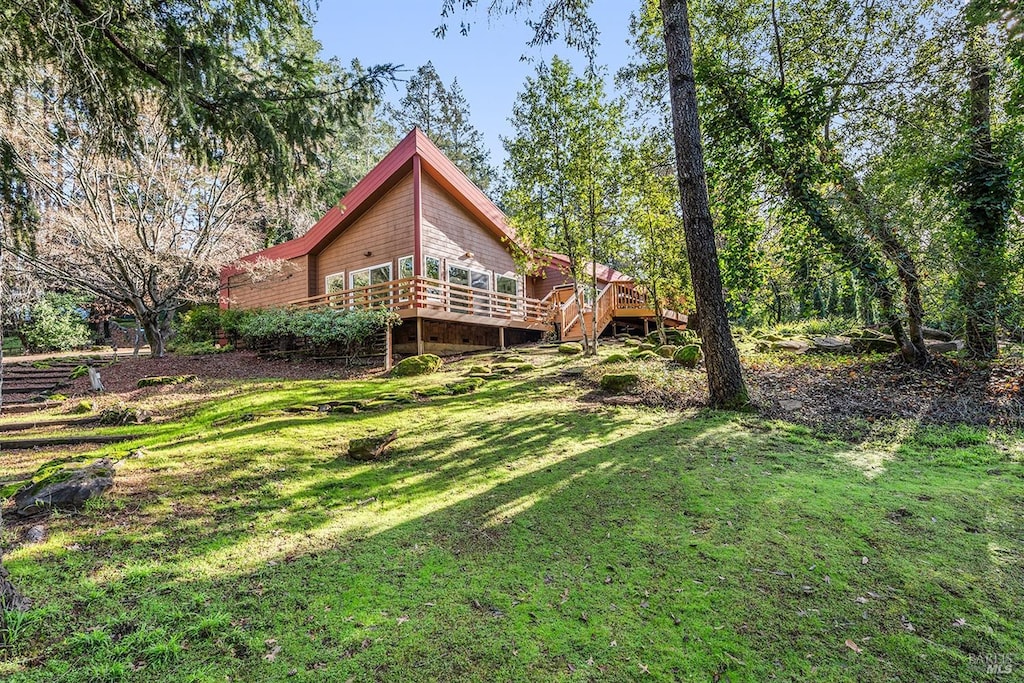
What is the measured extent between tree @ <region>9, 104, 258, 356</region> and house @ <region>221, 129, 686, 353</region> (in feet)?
5.61

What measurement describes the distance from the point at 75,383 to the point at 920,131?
17.7 m

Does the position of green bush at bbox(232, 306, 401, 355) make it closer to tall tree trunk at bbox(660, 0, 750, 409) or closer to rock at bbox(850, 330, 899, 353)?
tall tree trunk at bbox(660, 0, 750, 409)

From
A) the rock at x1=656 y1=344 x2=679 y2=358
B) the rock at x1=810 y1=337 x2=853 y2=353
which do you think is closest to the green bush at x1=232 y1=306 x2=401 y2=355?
the rock at x1=656 y1=344 x2=679 y2=358

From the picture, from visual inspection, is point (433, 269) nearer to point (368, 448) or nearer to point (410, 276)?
point (410, 276)

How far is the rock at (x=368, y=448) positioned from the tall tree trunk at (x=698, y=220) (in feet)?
14.7

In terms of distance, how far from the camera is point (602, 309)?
56.4 ft

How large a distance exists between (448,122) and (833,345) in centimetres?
2842

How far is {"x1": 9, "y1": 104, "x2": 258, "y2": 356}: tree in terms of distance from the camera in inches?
438

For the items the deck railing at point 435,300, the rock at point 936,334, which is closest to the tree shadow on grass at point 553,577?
the rock at point 936,334

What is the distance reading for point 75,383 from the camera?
10.4m

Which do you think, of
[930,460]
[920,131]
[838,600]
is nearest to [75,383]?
[838,600]

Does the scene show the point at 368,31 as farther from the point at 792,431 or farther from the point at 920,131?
the point at 920,131

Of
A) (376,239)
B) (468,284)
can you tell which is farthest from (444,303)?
(376,239)

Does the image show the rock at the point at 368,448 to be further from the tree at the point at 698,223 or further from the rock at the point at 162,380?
the rock at the point at 162,380
